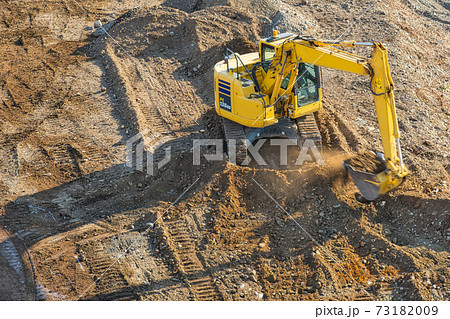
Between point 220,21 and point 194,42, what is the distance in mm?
1691

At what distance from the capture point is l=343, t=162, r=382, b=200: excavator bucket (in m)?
9.91

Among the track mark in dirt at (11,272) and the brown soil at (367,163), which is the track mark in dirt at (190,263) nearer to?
the track mark in dirt at (11,272)

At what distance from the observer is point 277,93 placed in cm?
1212

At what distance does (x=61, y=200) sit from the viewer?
11844mm

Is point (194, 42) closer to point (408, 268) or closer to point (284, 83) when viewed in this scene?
point (284, 83)

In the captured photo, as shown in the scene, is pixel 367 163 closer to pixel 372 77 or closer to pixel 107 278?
pixel 372 77

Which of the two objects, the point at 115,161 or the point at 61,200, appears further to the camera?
the point at 115,161

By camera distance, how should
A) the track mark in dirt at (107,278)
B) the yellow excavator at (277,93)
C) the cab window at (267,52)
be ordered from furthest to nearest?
1. the cab window at (267,52)
2. the yellow excavator at (277,93)
3. the track mark in dirt at (107,278)

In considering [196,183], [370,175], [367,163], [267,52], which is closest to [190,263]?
[196,183]

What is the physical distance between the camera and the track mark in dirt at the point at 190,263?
9117 millimetres

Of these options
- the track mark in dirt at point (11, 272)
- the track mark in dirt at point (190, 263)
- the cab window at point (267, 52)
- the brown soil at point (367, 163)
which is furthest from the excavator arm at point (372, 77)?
the track mark in dirt at point (11, 272)

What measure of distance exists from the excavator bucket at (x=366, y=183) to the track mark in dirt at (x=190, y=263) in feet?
12.4

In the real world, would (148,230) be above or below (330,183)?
below

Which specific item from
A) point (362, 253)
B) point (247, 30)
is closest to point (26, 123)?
point (247, 30)
